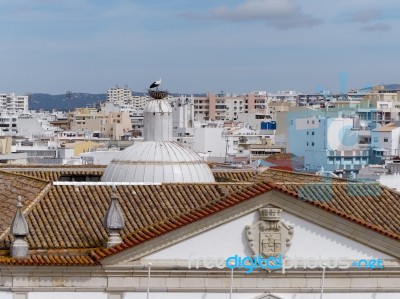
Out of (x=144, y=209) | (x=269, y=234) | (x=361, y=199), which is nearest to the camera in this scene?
(x=269, y=234)

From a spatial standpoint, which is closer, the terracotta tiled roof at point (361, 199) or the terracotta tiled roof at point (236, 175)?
the terracotta tiled roof at point (361, 199)

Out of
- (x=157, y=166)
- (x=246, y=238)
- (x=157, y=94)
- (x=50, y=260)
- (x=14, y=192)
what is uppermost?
(x=157, y=94)

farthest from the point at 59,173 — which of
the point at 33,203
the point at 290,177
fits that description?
the point at 33,203

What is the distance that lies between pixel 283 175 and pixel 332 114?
9610 cm

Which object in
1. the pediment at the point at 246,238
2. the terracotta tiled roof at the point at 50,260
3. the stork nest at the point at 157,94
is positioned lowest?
the terracotta tiled roof at the point at 50,260

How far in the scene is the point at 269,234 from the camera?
32.2 meters

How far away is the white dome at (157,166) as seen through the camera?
39.7 m

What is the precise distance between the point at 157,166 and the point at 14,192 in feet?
13.7

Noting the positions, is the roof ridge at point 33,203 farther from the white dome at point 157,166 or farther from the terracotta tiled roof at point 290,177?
the terracotta tiled roof at point 290,177

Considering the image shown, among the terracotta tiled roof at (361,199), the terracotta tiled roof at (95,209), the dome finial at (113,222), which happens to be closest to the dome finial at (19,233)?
the terracotta tiled roof at (95,209)

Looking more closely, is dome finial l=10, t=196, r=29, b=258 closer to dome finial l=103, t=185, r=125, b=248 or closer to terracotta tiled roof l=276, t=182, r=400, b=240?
dome finial l=103, t=185, r=125, b=248

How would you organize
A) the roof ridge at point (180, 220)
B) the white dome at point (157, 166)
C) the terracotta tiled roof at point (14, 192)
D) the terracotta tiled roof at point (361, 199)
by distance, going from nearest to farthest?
the roof ridge at point (180, 220) < the terracotta tiled roof at point (14, 192) < the terracotta tiled roof at point (361, 199) < the white dome at point (157, 166)

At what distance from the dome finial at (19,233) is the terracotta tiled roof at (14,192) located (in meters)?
1.43

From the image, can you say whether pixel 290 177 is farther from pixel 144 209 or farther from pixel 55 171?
pixel 144 209
